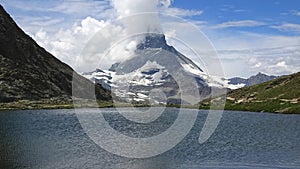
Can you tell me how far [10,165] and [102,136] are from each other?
4564 cm

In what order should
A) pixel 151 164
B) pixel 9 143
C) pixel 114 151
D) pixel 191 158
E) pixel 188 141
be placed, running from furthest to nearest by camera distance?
pixel 188 141
pixel 9 143
pixel 114 151
pixel 191 158
pixel 151 164

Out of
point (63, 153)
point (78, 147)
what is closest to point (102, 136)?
point (78, 147)

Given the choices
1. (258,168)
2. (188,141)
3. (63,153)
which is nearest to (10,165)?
(63,153)

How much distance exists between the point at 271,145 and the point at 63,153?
44.0 meters

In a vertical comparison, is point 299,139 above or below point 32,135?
below

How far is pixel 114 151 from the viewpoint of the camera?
8144 centimetres

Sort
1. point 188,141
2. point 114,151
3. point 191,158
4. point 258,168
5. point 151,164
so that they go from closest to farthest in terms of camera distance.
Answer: point 258,168 → point 151,164 → point 191,158 → point 114,151 → point 188,141

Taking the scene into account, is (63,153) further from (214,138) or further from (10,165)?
(214,138)

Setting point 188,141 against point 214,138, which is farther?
point 214,138

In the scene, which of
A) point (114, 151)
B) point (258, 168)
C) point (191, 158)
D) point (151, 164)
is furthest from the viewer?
point (114, 151)

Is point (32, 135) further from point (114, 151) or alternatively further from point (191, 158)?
point (191, 158)

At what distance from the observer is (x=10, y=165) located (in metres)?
64.2

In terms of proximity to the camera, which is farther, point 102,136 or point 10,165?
point 102,136

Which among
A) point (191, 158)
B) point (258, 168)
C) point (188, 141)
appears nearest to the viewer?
point (258, 168)
